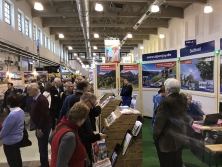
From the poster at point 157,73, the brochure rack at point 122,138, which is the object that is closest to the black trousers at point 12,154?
the brochure rack at point 122,138

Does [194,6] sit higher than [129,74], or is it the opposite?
[194,6]

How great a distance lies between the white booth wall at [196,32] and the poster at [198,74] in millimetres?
192

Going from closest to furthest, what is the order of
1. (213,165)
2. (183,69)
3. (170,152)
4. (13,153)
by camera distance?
(170,152)
(13,153)
(213,165)
(183,69)

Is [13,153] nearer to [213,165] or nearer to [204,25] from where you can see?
[213,165]

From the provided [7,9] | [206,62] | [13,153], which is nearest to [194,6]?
[206,62]

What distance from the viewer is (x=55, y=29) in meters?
16.6

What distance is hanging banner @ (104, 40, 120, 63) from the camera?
314 inches

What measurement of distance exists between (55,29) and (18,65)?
689cm

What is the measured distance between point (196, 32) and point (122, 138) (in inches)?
323

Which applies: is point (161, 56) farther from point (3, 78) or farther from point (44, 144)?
point (3, 78)

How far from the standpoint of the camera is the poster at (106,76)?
7410mm

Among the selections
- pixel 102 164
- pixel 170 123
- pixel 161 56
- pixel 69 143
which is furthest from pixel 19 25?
pixel 69 143

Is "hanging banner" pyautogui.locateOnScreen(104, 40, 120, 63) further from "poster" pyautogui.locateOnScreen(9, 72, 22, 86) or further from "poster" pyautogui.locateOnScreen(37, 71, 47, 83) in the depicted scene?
"poster" pyautogui.locateOnScreen(37, 71, 47, 83)

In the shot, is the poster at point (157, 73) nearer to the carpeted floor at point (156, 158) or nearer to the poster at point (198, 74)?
the poster at point (198, 74)
